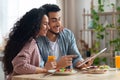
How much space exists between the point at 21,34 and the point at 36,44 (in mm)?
150

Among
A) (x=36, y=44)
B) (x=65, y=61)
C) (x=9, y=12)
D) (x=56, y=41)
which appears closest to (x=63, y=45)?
(x=56, y=41)

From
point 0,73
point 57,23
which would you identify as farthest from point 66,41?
point 0,73

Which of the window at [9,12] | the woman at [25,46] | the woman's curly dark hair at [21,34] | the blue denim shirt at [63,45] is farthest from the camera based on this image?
the window at [9,12]

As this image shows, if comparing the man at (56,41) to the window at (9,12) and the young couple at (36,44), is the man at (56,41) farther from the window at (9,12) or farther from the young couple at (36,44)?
the window at (9,12)

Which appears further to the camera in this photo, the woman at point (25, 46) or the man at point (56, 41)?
the man at point (56, 41)

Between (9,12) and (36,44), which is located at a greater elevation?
(9,12)

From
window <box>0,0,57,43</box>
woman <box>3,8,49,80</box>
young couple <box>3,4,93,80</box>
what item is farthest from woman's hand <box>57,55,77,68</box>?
window <box>0,0,57,43</box>

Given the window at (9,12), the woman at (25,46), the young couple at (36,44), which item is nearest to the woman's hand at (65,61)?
the young couple at (36,44)

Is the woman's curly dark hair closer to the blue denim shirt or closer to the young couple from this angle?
the young couple

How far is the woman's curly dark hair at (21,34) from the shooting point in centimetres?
199

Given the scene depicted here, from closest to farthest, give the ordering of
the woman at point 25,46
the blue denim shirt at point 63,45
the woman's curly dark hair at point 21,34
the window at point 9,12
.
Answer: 1. the woman at point 25,46
2. the woman's curly dark hair at point 21,34
3. the blue denim shirt at point 63,45
4. the window at point 9,12

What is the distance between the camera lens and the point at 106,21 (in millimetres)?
4008

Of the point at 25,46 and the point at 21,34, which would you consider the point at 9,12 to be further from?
the point at 25,46

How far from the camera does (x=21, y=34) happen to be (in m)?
2.04
